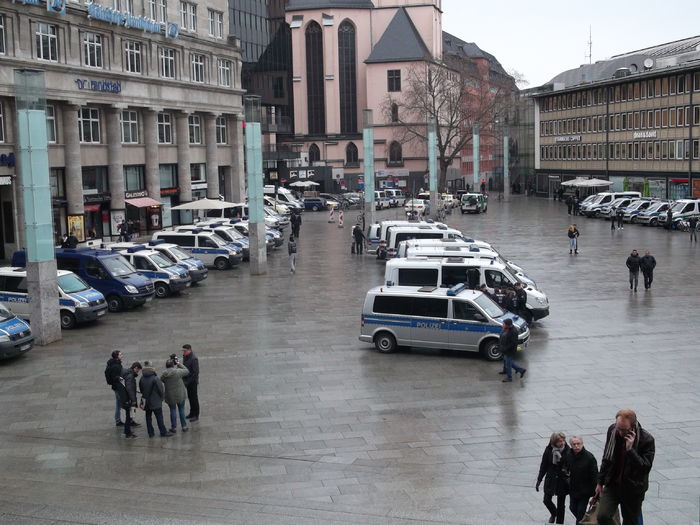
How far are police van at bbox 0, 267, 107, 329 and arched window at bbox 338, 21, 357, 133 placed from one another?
8492cm

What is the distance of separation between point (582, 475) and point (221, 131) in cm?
5793

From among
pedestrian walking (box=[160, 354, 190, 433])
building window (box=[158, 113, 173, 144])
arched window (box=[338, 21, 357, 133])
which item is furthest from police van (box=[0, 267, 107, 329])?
arched window (box=[338, 21, 357, 133])

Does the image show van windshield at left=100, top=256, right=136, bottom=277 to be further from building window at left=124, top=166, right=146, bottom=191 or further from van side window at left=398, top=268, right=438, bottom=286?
building window at left=124, top=166, right=146, bottom=191

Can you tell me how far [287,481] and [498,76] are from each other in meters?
125

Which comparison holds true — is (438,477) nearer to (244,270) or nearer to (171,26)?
(244,270)

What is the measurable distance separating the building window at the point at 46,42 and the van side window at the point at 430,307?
100.0 ft

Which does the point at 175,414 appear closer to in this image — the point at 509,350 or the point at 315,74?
the point at 509,350

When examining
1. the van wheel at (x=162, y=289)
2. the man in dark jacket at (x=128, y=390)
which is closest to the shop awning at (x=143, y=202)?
the van wheel at (x=162, y=289)

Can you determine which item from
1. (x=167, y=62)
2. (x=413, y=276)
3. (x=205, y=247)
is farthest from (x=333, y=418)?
(x=167, y=62)

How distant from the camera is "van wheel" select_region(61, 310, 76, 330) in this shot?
25609mm

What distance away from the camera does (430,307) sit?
2136cm

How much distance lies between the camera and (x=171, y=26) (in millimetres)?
55625

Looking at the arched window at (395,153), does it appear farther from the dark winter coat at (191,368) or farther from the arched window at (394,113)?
the dark winter coat at (191,368)

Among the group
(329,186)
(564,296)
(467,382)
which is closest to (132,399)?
(467,382)
